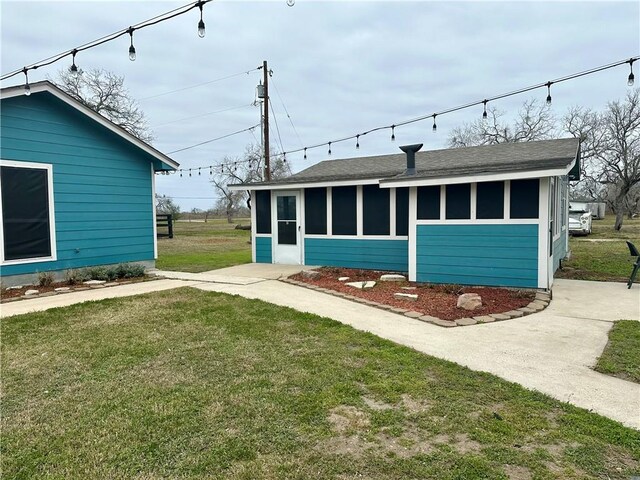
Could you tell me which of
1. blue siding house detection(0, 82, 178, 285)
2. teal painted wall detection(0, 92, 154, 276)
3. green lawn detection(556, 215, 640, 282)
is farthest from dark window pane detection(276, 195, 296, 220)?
green lawn detection(556, 215, 640, 282)

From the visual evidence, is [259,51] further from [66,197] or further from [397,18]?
[66,197]

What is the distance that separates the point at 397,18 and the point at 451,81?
424 centimetres

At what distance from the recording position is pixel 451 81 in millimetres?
10656

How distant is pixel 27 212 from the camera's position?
6.58 metres

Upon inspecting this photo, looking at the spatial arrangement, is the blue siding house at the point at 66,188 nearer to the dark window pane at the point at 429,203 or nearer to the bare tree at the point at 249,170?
the dark window pane at the point at 429,203

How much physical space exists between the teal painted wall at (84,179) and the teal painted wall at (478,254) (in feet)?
19.5

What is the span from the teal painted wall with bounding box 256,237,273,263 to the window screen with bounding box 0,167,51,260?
180 inches

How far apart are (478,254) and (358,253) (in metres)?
2.80

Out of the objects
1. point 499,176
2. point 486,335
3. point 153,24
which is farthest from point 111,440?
point 499,176

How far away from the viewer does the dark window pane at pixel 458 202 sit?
22.0 ft

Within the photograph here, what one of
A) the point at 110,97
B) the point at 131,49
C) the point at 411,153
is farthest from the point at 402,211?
the point at 110,97

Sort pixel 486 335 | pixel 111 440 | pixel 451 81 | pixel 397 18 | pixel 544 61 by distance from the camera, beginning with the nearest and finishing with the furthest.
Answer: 1. pixel 111 440
2. pixel 486 335
3. pixel 397 18
4. pixel 544 61
5. pixel 451 81

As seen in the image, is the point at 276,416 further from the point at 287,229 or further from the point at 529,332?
the point at 287,229

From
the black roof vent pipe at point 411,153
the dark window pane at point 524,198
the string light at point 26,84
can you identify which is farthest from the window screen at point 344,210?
the string light at point 26,84
